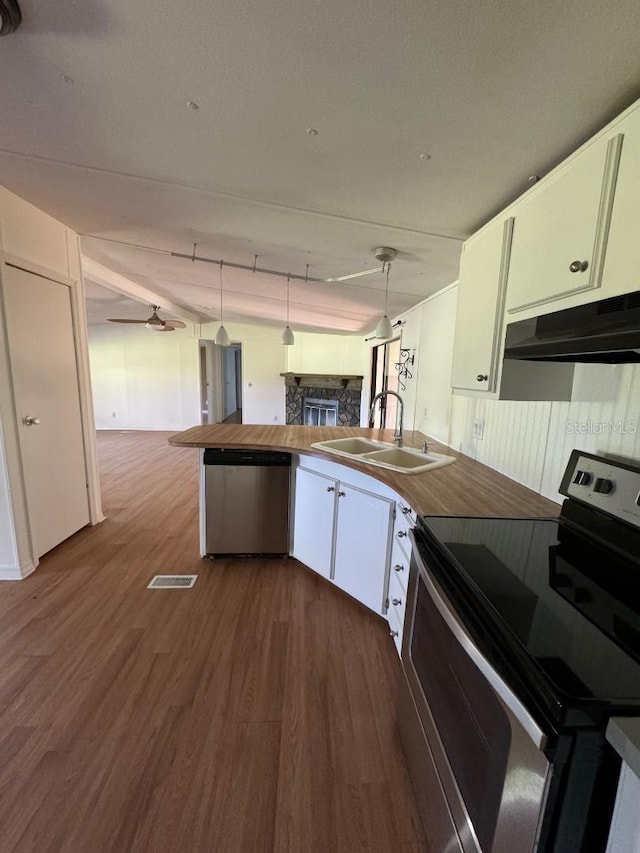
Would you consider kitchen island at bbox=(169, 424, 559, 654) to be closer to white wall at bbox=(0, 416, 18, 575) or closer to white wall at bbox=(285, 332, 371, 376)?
white wall at bbox=(0, 416, 18, 575)

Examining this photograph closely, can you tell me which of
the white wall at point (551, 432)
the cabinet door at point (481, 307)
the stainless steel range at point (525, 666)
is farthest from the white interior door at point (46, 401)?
the white wall at point (551, 432)

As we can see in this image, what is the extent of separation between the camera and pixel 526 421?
1670 millimetres

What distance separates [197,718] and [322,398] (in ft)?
21.4

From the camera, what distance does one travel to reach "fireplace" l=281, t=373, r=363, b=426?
282 inches

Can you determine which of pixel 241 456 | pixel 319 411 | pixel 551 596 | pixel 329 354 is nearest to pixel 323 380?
pixel 329 354

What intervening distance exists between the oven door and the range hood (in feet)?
2.42

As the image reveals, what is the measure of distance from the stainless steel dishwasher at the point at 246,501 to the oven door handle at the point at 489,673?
1.54 metres

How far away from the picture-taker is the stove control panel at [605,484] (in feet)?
3.30

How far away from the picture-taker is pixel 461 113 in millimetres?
1048

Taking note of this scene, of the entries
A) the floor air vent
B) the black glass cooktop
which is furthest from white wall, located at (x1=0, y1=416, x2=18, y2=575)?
the black glass cooktop

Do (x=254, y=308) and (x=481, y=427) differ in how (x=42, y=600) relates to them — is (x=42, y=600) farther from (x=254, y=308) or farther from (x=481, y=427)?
(x=254, y=308)

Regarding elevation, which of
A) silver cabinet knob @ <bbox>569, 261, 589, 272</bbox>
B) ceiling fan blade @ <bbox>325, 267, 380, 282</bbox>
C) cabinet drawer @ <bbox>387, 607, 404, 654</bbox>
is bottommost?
cabinet drawer @ <bbox>387, 607, 404, 654</bbox>

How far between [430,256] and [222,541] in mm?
2397

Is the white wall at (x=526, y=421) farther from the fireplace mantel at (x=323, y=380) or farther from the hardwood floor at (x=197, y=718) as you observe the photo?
the fireplace mantel at (x=323, y=380)
